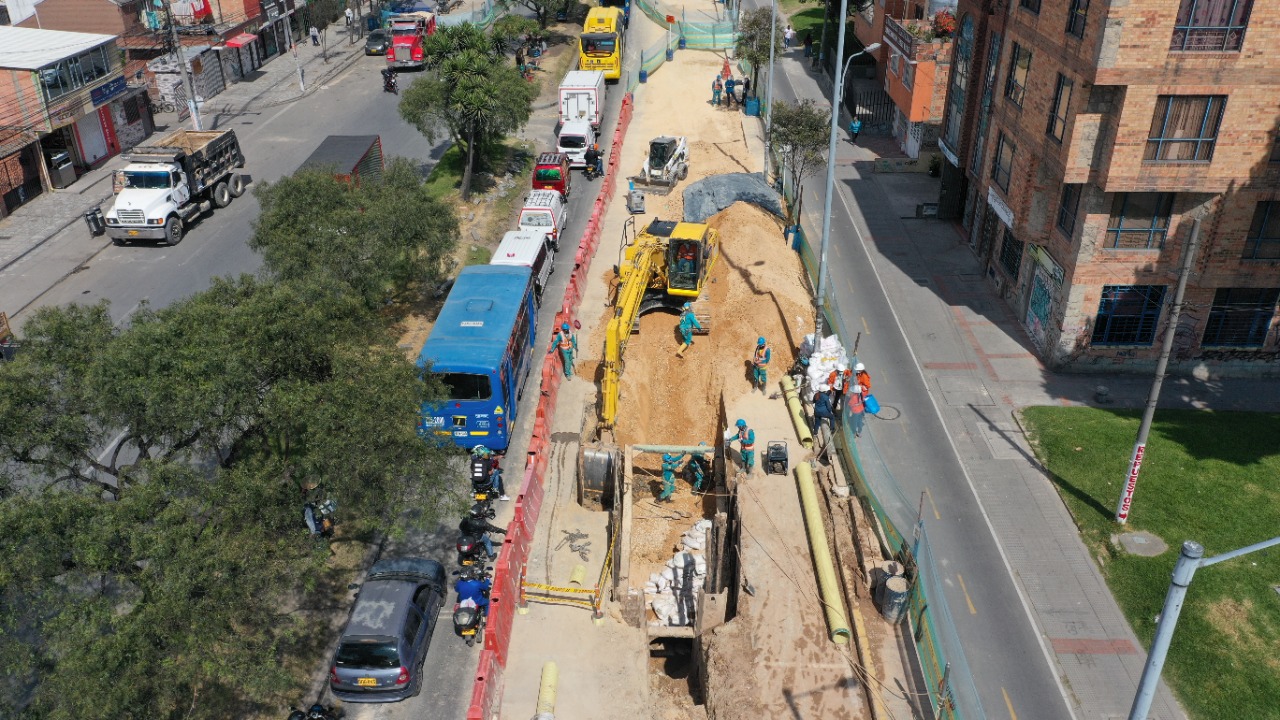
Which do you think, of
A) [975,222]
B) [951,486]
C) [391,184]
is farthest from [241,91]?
[951,486]

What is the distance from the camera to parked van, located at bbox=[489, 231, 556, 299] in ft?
116

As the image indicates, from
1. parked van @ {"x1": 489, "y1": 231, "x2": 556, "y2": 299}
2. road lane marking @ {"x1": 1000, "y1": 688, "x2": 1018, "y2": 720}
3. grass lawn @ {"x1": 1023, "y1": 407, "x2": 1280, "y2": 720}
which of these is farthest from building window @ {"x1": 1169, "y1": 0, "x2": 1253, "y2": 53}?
parked van @ {"x1": 489, "y1": 231, "x2": 556, "y2": 299}

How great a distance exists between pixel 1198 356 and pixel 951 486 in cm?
1153

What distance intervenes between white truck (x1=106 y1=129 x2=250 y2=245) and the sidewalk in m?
28.2

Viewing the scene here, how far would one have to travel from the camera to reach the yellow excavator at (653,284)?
29.8 metres

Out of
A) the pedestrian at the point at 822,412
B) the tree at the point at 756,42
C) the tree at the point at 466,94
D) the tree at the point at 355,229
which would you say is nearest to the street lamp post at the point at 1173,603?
the pedestrian at the point at 822,412

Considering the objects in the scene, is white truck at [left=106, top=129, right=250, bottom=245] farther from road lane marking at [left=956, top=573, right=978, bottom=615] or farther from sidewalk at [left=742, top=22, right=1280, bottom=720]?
road lane marking at [left=956, top=573, right=978, bottom=615]

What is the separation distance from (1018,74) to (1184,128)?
7933 millimetres

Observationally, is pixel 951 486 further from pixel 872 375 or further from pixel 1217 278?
pixel 1217 278

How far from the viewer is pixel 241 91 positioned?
63.3 metres

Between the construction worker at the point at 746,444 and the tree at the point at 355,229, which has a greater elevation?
the tree at the point at 355,229

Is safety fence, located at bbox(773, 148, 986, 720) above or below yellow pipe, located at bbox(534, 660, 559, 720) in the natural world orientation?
above

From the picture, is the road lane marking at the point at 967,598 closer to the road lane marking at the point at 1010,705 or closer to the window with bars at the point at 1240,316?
the road lane marking at the point at 1010,705

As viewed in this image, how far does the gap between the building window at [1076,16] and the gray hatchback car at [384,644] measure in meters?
26.1
